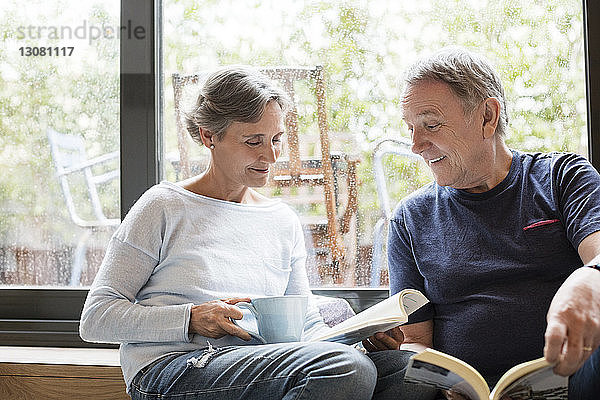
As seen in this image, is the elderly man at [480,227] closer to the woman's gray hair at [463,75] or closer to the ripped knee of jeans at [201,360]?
the woman's gray hair at [463,75]

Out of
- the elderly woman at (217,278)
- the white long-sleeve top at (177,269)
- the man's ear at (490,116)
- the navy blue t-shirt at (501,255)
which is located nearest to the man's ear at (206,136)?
the elderly woman at (217,278)

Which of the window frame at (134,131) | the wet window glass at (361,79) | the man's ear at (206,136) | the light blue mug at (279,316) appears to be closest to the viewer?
the light blue mug at (279,316)

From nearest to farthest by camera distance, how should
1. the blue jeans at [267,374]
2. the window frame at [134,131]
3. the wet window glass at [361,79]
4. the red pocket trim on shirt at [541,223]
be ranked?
the blue jeans at [267,374], the red pocket trim on shirt at [541,223], the wet window glass at [361,79], the window frame at [134,131]

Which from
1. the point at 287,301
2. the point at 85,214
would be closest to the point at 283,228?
the point at 287,301

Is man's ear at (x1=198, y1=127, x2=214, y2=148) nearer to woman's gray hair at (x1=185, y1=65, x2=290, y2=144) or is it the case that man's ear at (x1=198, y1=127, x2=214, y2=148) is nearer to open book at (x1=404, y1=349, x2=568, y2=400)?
woman's gray hair at (x1=185, y1=65, x2=290, y2=144)

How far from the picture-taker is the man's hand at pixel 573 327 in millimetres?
1033

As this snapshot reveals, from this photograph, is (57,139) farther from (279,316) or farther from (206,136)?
(279,316)

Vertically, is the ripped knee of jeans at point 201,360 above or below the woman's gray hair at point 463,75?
below

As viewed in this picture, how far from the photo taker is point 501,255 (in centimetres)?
165

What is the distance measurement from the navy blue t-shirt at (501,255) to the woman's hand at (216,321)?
450 millimetres

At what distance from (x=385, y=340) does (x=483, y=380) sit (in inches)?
19.7

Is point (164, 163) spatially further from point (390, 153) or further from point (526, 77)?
point (526, 77)

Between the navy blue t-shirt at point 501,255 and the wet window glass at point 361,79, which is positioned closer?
the navy blue t-shirt at point 501,255

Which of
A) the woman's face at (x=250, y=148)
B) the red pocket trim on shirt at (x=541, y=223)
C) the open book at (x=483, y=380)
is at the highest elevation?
the woman's face at (x=250, y=148)
